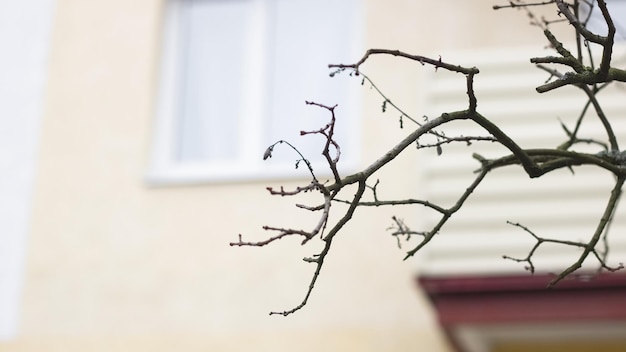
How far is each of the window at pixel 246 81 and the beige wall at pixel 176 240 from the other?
243 millimetres

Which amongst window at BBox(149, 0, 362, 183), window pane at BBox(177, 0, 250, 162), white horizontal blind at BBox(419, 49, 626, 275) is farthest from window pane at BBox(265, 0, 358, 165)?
white horizontal blind at BBox(419, 49, 626, 275)

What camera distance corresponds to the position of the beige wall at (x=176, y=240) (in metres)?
8.16

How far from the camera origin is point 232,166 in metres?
8.81

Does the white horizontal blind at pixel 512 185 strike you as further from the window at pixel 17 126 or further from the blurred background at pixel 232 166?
the window at pixel 17 126

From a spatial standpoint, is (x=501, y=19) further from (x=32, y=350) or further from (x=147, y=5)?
(x=32, y=350)

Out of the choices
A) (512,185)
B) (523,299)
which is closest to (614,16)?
(512,185)

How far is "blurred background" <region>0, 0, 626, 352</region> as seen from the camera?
7324mm

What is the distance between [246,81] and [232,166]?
2.35 feet

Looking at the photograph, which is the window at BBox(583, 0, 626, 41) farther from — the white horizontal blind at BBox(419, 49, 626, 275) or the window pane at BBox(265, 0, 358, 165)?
the window pane at BBox(265, 0, 358, 165)

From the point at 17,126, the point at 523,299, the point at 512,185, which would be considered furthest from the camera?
the point at 17,126

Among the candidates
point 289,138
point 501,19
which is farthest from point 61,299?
point 501,19

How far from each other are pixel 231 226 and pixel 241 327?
73 cm

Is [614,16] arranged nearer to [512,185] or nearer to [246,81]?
[512,185]

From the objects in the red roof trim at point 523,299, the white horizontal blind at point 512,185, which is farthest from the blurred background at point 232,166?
the red roof trim at point 523,299
